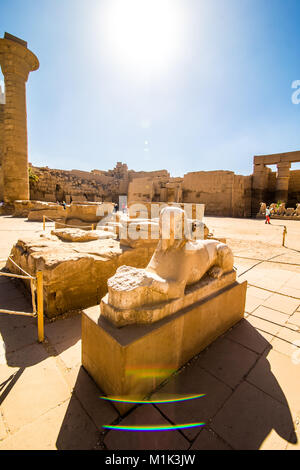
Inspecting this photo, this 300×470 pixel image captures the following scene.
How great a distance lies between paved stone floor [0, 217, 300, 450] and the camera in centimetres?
117

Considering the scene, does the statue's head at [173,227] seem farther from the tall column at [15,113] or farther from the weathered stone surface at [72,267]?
the tall column at [15,113]

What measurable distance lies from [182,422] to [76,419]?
0.64 meters

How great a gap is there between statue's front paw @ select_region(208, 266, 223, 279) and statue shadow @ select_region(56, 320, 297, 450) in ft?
2.39

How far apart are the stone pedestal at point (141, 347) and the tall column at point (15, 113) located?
1437cm

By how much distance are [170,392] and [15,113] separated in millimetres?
15990

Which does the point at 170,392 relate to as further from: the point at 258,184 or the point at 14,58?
the point at 258,184

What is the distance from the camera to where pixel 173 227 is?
1744mm

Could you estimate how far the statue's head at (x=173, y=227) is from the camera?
68.4 inches

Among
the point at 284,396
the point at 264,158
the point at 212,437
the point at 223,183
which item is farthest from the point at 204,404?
the point at 264,158

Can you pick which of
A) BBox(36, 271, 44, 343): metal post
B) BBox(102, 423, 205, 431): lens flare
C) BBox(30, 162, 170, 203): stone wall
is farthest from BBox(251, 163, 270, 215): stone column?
BBox(102, 423, 205, 431): lens flare

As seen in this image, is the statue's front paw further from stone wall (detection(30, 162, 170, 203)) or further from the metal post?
stone wall (detection(30, 162, 170, 203))

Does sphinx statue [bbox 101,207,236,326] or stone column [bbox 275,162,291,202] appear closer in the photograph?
sphinx statue [bbox 101,207,236,326]

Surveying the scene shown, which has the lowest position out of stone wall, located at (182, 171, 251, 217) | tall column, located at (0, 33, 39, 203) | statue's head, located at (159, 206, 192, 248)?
statue's head, located at (159, 206, 192, 248)

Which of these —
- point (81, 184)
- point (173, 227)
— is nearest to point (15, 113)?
point (81, 184)
